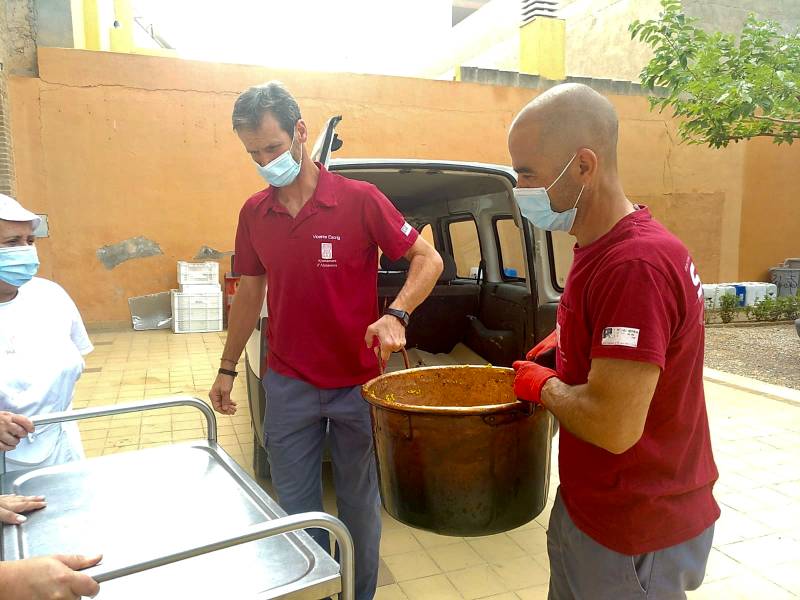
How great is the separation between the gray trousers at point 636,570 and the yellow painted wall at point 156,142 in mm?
9492

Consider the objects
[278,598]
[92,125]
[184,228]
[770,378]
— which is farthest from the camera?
[184,228]

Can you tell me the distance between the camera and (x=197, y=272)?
974cm

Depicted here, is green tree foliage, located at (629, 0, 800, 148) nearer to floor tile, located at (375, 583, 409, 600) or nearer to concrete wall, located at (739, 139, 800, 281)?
concrete wall, located at (739, 139, 800, 281)

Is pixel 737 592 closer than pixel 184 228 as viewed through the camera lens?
Yes

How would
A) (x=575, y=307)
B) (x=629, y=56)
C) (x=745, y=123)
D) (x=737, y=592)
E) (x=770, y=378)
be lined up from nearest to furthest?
(x=575, y=307) < (x=737, y=592) < (x=770, y=378) < (x=745, y=123) < (x=629, y=56)

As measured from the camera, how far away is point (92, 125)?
9484 mm

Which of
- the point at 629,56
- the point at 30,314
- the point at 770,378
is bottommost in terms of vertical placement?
the point at 770,378

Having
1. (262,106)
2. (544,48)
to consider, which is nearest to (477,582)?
(262,106)

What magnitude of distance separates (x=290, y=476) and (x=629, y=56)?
42.6ft

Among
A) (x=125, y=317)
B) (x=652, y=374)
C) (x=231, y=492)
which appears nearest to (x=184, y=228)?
(x=125, y=317)

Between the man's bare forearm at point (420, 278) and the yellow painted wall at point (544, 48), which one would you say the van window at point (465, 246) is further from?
the yellow painted wall at point (544, 48)

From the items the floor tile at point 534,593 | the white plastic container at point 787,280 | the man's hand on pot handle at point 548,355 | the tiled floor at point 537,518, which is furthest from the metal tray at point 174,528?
the white plastic container at point 787,280

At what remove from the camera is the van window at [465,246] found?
544cm

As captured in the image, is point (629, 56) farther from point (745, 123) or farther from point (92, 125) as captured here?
point (92, 125)
